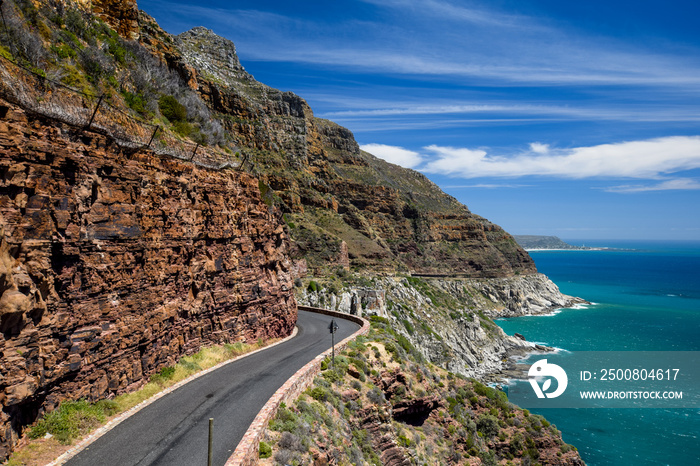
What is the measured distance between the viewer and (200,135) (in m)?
21.3

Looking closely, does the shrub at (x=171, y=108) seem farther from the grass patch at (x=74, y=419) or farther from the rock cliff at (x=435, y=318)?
the rock cliff at (x=435, y=318)

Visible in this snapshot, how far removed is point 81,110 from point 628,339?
9253cm

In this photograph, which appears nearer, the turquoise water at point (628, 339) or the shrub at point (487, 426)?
the shrub at point (487, 426)

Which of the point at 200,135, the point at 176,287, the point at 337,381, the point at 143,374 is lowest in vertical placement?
the point at 337,381

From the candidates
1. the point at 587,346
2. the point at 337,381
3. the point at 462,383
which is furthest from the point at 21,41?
the point at 587,346

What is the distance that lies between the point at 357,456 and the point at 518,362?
189 feet

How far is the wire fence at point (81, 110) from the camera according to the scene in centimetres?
1117

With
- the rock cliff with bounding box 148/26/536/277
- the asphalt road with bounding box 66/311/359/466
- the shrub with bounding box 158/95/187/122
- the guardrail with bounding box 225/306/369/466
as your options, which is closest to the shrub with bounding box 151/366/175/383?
the asphalt road with bounding box 66/311/359/466

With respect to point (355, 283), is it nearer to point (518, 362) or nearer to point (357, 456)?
point (518, 362)

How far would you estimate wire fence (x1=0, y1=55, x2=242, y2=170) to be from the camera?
36.7 feet

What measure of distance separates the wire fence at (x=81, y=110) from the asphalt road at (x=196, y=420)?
9.17 meters

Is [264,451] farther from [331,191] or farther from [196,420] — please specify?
[331,191]

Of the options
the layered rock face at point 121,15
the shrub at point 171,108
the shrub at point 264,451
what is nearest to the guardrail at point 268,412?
the shrub at point 264,451

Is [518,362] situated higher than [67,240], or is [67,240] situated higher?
[67,240]
